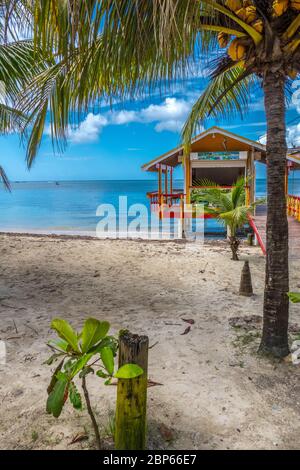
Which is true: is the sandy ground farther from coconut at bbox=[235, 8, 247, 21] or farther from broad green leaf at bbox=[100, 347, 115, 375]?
coconut at bbox=[235, 8, 247, 21]

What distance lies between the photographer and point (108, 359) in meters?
2.14

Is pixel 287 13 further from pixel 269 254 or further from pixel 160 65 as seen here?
pixel 269 254

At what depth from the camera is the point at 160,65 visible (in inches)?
138

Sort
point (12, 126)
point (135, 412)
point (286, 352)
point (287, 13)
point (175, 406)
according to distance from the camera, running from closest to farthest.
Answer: point (135, 412)
point (175, 406)
point (287, 13)
point (286, 352)
point (12, 126)

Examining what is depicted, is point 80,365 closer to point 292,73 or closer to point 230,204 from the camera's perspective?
point 292,73

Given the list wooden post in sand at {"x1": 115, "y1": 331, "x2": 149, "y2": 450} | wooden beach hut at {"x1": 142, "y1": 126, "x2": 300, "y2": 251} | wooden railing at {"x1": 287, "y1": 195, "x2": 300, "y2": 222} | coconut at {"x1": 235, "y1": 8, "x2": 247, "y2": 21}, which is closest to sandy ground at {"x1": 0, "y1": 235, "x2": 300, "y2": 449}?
wooden post in sand at {"x1": 115, "y1": 331, "x2": 149, "y2": 450}

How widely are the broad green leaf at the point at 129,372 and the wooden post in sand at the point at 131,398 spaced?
7 centimetres

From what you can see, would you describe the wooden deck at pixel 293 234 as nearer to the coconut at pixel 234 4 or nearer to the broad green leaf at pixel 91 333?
the coconut at pixel 234 4

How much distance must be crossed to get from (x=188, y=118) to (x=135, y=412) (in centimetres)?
542

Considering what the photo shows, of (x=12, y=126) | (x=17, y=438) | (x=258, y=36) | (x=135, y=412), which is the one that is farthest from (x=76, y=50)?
(x=12, y=126)

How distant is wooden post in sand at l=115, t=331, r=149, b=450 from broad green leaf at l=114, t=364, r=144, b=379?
2.9 inches

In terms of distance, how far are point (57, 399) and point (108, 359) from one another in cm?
40

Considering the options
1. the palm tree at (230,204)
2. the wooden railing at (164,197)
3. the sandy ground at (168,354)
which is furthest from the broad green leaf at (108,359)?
the wooden railing at (164,197)
